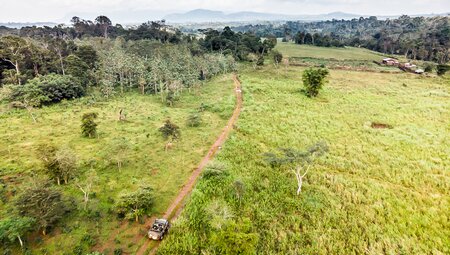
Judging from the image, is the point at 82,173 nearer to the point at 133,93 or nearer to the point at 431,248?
the point at 431,248

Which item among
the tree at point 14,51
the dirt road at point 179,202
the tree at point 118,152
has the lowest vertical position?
the dirt road at point 179,202

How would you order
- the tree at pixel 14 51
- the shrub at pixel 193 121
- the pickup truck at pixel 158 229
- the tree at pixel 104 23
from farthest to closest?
the tree at pixel 104 23 → the tree at pixel 14 51 → the shrub at pixel 193 121 → the pickup truck at pixel 158 229

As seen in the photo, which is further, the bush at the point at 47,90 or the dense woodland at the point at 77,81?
the bush at the point at 47,90

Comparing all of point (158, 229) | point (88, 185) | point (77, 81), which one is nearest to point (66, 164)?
point (88, 185)

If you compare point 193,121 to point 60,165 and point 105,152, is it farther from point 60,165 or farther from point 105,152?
point 60,165

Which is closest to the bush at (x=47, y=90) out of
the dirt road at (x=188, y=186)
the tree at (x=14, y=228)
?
the dirt road at (x=188, y=186)

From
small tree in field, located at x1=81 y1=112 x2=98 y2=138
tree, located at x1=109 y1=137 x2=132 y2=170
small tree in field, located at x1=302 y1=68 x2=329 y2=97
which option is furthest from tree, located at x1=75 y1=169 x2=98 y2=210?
small tree in field, located at x1=302 y1=68 x2=329 y2=97

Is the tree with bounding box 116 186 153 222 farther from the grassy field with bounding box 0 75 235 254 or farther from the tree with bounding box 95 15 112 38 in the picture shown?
the tree with bounding box 95 15 112 38

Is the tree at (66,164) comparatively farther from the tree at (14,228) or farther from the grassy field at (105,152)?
the tree at (14,228)
